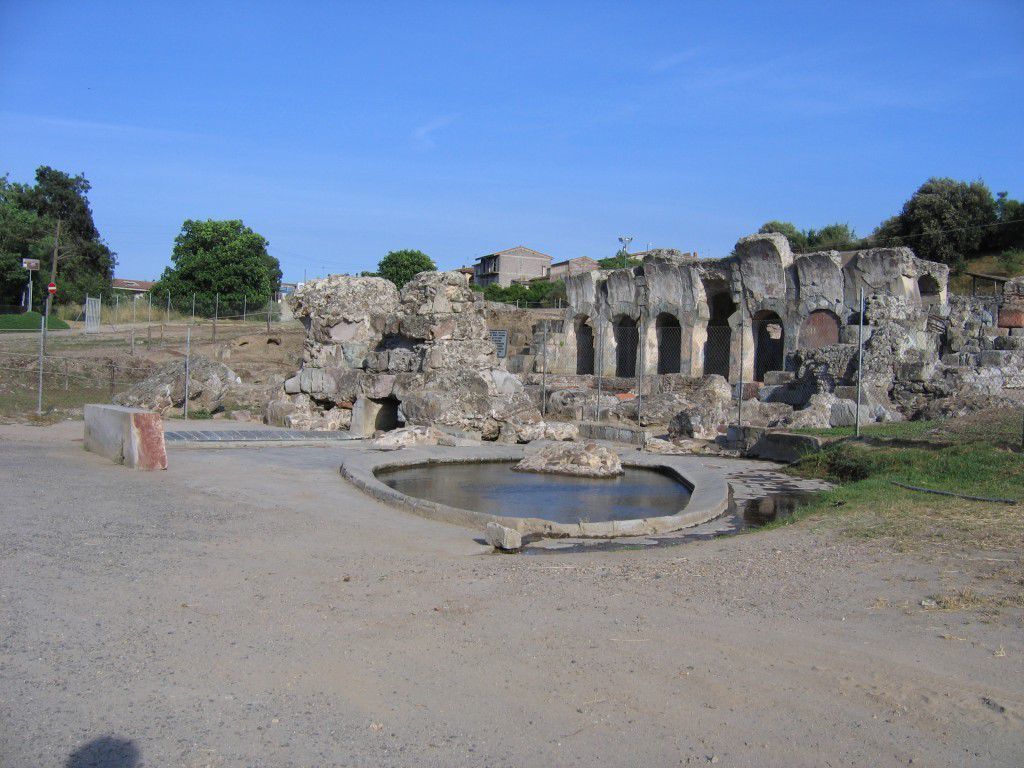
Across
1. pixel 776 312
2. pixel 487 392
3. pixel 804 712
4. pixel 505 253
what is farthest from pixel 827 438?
pixel 505 253

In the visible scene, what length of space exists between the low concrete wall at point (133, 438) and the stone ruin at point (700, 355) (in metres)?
4.98

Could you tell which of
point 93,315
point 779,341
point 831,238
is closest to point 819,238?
point 831,238

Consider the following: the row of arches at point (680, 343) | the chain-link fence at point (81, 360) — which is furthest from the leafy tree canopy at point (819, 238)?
the chain-link fence at point (81, 360)

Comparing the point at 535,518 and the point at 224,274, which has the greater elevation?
the point at 224,274

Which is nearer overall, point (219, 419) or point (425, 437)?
point (425, 437)

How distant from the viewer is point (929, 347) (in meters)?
20.7

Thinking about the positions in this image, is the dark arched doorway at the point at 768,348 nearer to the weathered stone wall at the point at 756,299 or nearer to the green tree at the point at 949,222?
the weathered stone wall at the point at 756,299

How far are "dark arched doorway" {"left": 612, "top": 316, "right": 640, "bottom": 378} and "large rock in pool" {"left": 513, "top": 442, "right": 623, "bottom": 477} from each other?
75.7ft

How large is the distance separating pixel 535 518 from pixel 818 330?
21863mm

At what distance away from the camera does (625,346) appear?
119ft

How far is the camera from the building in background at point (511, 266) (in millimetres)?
81625

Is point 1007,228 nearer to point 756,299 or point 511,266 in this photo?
point 756,299

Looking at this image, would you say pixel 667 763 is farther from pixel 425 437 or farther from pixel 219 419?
pixel 219 419

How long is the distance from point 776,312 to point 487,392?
15.9 m
